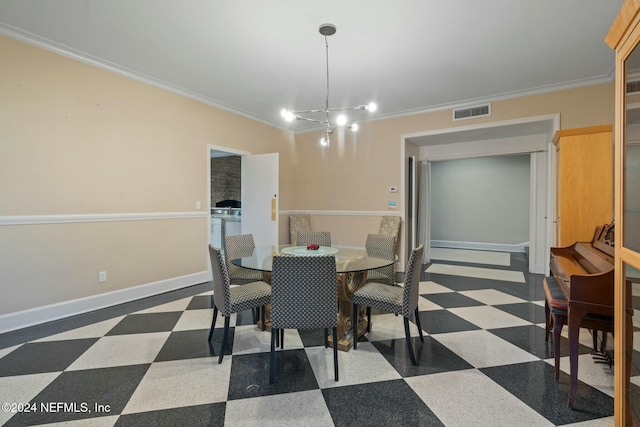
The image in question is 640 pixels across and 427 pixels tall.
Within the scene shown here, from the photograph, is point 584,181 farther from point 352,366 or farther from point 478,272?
point 352,366

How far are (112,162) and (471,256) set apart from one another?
662 cm

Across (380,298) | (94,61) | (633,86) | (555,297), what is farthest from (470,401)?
(94,61)

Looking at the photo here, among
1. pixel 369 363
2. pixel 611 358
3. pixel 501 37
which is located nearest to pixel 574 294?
pixel 611 358

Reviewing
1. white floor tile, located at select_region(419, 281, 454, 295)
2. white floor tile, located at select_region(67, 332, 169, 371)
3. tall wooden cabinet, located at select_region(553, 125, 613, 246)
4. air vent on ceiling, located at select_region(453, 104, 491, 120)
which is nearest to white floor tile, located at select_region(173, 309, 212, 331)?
white floor tile, located at select_region(67, 332, 169, 371)

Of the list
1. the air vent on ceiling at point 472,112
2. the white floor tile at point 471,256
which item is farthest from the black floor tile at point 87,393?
the white floor tile at point 471,256

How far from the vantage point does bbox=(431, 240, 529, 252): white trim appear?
277 inches

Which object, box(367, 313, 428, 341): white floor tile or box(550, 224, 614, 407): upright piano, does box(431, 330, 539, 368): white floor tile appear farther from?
box(550, 224, 614, 407): upright piano

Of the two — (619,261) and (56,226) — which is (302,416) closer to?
(619,261)

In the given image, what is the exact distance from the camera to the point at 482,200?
7359mm

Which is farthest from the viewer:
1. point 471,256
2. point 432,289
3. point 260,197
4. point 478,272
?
point 471,256

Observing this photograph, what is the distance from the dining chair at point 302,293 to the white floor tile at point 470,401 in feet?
1.95

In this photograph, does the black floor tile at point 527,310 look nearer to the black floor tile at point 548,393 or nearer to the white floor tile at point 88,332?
the black floor tile at point 548,393

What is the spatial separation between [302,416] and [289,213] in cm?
440

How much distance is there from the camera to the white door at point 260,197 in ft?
15.3
